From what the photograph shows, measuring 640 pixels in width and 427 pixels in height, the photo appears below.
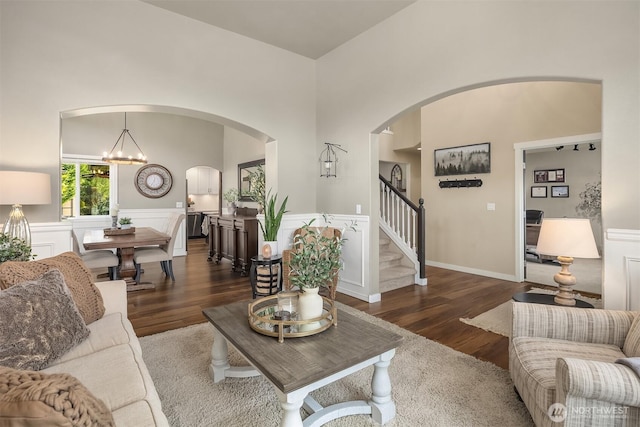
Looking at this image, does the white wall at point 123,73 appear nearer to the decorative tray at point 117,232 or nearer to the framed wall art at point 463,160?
the decorative tray at point 117,232

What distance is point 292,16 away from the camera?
3822mm

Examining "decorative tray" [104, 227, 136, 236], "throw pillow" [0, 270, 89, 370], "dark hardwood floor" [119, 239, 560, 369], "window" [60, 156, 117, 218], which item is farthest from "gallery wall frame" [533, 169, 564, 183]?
"window" [60, 156, 117, 218]

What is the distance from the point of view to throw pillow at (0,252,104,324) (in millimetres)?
1817

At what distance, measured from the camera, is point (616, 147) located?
7.47 ft

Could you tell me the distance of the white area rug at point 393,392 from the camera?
1.83 metres

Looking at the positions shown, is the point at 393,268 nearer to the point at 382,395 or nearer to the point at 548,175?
the point at 382,395

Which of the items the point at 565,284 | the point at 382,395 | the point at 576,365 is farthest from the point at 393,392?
the point at 565,284

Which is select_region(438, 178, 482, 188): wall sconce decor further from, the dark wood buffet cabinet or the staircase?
the dark wood buffet cabinet

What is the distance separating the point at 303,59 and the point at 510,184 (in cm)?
379

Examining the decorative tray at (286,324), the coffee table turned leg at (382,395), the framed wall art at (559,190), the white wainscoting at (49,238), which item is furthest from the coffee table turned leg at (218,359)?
the framed wall art at (559,190)

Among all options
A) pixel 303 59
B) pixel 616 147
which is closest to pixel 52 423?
pixel 616 147

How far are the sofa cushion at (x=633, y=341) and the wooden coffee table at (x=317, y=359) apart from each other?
3.79 feet

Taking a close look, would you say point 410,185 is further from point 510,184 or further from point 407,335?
point 407,335

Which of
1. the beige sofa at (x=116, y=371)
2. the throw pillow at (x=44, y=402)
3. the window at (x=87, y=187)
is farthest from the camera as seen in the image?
the window at (x=87, y=187)
